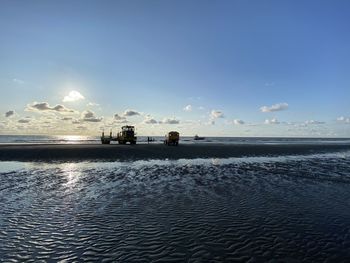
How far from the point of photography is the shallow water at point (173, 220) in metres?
8.53

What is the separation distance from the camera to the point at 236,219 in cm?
1209

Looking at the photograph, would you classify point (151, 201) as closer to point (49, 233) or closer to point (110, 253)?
point (49, 233)

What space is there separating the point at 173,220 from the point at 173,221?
141 mm

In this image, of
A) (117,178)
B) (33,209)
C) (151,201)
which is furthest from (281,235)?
(117,178)

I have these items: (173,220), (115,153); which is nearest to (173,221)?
(173,220)

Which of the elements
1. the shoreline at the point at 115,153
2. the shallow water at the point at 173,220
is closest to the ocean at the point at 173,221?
the shallow water at the point at 173,220

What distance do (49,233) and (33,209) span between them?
→ 4016mm

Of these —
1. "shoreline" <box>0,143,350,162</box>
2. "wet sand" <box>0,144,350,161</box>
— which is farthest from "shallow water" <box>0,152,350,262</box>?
"wet sand" <box>0,144,350,161</box>

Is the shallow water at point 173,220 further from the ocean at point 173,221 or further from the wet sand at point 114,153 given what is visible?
the wet sand at point 114,153

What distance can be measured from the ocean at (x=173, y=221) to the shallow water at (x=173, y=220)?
1.3 inches

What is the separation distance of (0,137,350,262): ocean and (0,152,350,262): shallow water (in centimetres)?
3

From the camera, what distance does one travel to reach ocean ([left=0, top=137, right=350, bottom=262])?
333 inches

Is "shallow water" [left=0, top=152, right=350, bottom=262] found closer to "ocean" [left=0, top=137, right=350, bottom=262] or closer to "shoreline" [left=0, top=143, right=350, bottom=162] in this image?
"ocean" [left=0, top=137, right=350, bottom=262]

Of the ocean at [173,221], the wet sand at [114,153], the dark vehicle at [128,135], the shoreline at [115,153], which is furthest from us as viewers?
the dark vehicle at [128,135]
